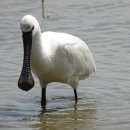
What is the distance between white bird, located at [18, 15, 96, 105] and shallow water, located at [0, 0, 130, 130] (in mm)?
379

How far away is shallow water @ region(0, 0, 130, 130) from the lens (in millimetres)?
9469

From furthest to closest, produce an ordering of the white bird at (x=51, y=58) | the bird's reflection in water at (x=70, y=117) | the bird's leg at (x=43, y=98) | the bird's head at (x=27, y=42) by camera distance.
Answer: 1. the bird's leg at (x=43, y=98)
2. the white bird at (x=51, y=58)
3. the bird's head at (x=27, y=42)
4. the bird's reflection in water at (x=70, y=117)

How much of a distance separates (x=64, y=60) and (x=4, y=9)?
7.35 m

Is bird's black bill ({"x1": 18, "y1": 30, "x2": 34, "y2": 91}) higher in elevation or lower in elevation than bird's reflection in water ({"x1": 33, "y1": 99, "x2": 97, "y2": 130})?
higher

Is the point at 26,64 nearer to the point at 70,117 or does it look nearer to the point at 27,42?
the point at 27,42

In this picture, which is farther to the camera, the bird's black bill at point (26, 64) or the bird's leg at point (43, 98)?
the bird's leg at point (43, 98)

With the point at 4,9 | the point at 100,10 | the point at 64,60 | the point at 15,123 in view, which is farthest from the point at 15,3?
the point at 15,123

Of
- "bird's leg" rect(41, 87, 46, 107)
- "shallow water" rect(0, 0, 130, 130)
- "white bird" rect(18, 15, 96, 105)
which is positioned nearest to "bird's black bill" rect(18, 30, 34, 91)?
"white bird" rect(18, 15, 96, 105)

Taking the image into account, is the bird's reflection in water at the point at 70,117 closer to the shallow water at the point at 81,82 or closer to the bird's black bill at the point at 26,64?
the shallow water at the point at 81,82

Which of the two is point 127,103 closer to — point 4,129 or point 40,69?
point 40,69

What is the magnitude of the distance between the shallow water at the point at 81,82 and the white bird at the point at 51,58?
0.38 m

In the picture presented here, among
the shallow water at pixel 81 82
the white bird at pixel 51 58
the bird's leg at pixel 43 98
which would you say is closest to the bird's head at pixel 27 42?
the white bird at pixel 51 58

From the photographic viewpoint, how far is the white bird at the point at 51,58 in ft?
31.2

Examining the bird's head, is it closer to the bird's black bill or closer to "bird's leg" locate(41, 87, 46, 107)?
the bird's black bill
